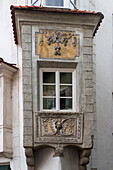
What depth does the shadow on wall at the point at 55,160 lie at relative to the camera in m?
13.2

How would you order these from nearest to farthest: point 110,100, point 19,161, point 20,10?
point 20,10 < point 19,161 < point 110,100

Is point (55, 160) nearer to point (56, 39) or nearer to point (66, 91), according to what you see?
point (66, 91)

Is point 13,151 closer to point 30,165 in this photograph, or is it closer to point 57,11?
point 30,165

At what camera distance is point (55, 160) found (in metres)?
13.2

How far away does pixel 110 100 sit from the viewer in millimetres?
16844

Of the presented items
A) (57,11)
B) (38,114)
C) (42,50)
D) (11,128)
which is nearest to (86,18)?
(57,11)

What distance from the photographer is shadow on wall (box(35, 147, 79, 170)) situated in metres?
13.2

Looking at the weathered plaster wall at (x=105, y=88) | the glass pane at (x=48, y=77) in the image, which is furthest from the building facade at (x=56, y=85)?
the weathered plaster wall at (x=105, y=88)

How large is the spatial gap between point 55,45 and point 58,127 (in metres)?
2.72

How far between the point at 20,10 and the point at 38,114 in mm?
3445

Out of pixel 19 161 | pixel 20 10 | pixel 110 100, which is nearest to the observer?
pixel 20 10

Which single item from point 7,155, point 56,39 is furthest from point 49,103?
point 7,155

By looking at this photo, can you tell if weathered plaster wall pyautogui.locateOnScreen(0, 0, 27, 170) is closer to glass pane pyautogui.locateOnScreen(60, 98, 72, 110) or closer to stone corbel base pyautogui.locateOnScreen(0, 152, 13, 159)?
stone corbel base pyautogui.locateOnScreen(0, 152, 13, 159)

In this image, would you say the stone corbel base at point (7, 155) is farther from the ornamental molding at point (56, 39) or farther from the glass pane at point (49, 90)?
the ornamental molding at point (56, 39)
